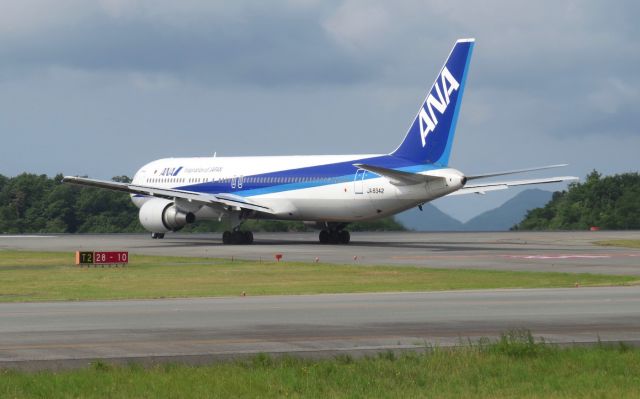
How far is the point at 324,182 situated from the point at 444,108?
8552 mm

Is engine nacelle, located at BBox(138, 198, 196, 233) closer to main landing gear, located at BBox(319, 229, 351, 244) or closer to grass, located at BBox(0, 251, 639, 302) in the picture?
main landing gear, located at BBox(319, 229, 351, 244)

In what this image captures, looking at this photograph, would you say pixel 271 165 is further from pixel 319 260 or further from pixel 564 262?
pixel 564 262

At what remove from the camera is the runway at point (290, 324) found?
19619 mm

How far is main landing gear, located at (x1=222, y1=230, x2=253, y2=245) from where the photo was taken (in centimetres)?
6606

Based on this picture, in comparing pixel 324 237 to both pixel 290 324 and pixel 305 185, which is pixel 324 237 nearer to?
pixel 305 185

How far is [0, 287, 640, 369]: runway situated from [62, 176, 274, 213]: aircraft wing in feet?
103

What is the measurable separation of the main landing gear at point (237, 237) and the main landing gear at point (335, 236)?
14.1 feet

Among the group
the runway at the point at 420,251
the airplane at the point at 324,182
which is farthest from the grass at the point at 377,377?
the airplane at the point at 324,182

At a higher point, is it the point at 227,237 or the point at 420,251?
the point at 227,237

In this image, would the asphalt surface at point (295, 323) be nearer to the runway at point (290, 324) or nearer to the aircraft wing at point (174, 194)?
the runway at point (290, 324)

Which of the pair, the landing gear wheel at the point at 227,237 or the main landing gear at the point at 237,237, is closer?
the main landing gear at the point at 237,237

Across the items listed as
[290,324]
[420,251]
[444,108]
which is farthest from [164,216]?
[290,324]

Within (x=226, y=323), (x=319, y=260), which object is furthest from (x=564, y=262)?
(x=226, y=323)

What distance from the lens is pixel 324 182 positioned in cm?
6162
